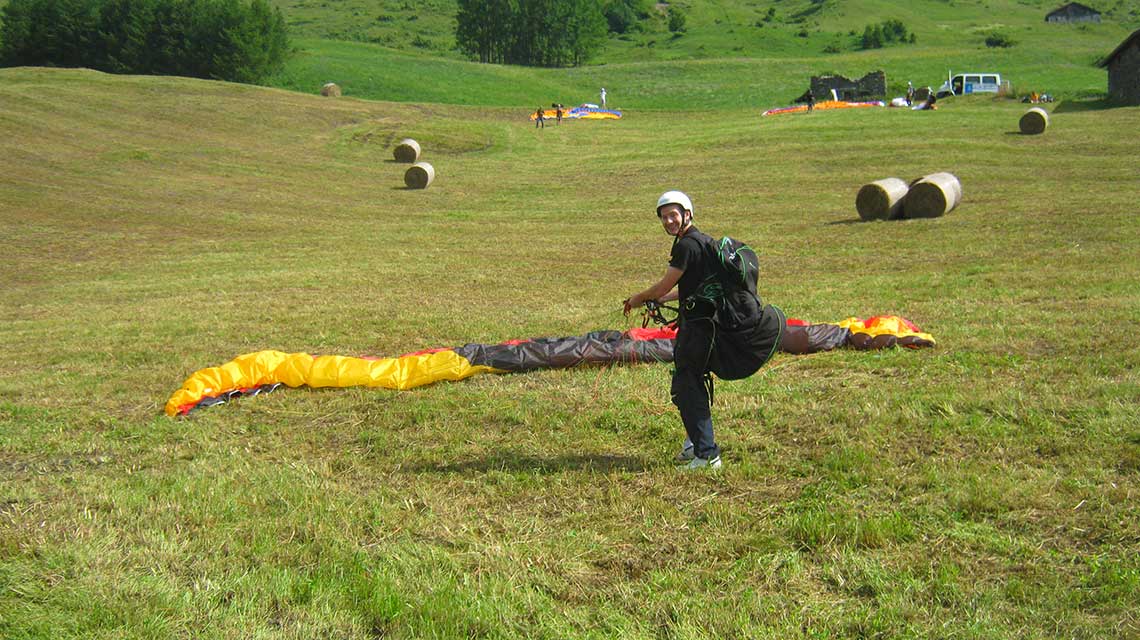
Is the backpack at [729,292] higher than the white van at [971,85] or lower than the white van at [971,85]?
lower

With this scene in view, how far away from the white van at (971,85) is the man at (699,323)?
54.6 metres

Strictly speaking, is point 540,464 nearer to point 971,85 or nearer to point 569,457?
point 569,457

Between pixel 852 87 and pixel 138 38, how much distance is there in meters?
51.4

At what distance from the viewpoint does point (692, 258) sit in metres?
6.10

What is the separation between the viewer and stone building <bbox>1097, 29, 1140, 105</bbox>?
4222 centimetres

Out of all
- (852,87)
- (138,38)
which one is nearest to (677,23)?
(852,87)

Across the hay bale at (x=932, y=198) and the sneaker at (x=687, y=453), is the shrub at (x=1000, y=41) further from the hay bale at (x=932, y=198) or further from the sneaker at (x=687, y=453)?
the sneaker at (x=687, y=453)

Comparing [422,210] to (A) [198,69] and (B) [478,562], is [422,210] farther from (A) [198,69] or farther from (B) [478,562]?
(A) [198,69]

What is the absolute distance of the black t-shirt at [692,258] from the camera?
6098 mm

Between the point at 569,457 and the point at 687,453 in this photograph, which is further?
the point at 569,457

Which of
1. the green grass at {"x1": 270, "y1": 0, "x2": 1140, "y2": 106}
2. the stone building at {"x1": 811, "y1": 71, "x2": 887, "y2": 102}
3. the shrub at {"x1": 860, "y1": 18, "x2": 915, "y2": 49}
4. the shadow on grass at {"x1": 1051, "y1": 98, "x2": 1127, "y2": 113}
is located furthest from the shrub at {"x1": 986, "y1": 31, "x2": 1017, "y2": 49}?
the shadow on grass at {"x1": 1051, "y1": 98, "x2": 1127, "y2": 113}

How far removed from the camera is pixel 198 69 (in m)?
66.9

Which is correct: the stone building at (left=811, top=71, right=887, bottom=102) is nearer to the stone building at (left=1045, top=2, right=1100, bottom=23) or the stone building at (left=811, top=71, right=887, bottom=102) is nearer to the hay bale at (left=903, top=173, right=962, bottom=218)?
the hay bale at (left=903, top=173, right=962, bottom=218)

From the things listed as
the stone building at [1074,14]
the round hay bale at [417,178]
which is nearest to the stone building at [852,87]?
the round hay bale at [417,178]
